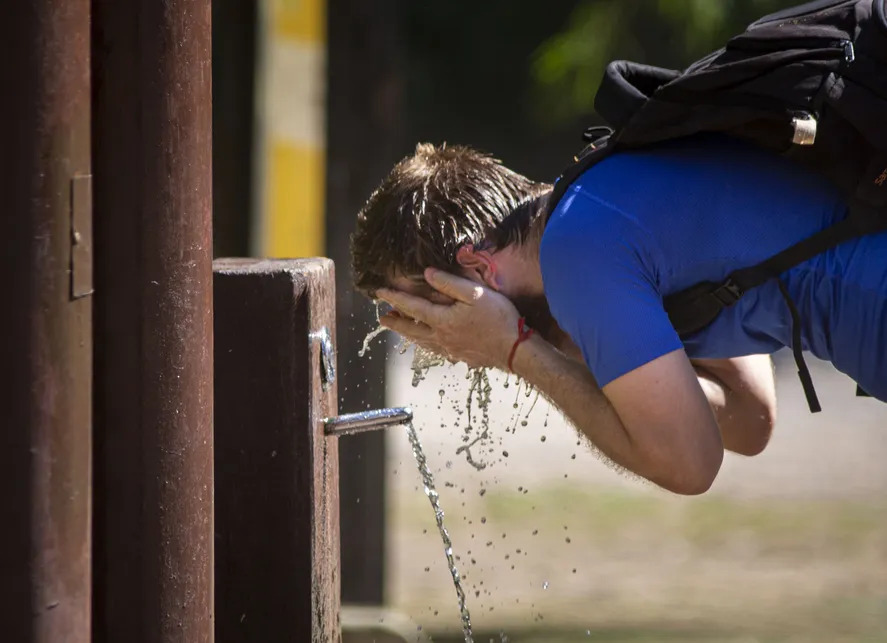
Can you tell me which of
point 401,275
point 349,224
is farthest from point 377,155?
point 401,275

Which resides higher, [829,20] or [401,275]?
[829,20]

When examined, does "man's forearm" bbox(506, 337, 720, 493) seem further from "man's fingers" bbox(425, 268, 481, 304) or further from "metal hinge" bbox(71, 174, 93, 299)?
"metal hinge" bbox(71, 174, 93, 299)

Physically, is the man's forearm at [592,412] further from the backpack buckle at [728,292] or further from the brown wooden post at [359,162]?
the brown wooden post at [359,162]

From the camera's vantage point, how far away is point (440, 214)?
2.42m

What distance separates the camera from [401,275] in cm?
247

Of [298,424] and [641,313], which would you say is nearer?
[641,313]

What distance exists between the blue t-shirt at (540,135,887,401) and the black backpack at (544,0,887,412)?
0.03 m

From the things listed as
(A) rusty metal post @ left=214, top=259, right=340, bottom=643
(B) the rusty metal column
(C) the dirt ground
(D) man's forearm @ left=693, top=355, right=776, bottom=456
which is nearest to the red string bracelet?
(A) rusty metal post @ left=214, top=259, right=340, bottom=643

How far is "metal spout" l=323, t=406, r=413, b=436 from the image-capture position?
2365 millimetres

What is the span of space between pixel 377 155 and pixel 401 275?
2074 mm

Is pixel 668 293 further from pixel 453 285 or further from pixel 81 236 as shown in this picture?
pixel 81 236

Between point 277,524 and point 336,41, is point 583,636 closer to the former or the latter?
point 336,41

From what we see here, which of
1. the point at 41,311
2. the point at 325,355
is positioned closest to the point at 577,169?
the point at 325,355

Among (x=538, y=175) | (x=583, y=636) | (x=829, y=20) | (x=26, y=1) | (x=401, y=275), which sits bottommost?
(x=583, y=636)
